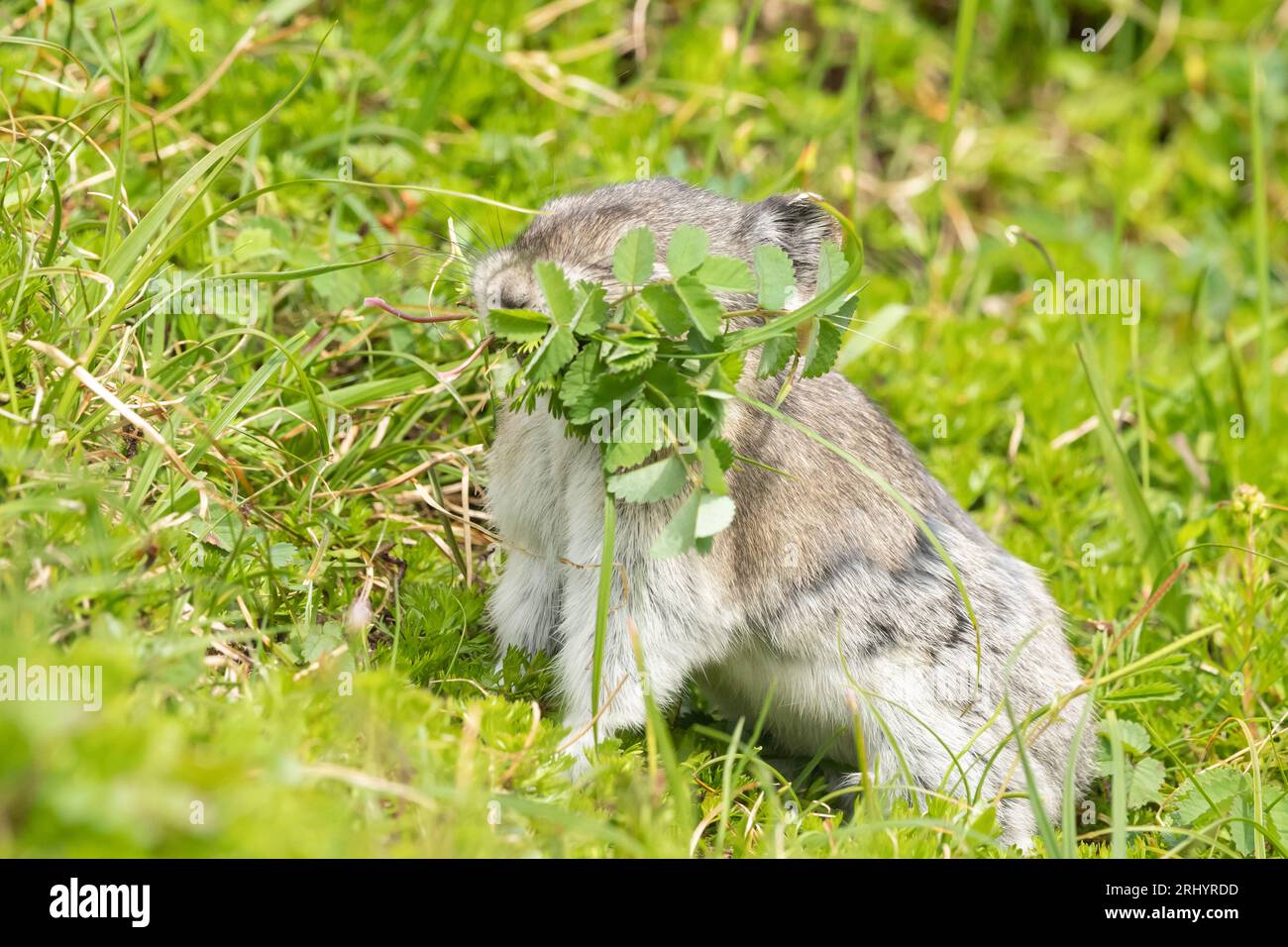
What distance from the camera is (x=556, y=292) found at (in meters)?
3.77

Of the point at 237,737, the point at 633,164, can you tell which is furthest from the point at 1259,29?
the point at 237,737

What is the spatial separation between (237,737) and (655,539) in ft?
5.08

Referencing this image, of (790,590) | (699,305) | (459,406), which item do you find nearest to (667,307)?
(699,305)

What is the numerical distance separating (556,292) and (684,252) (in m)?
0.41

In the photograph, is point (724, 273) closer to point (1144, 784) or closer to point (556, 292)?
point (556, 292)

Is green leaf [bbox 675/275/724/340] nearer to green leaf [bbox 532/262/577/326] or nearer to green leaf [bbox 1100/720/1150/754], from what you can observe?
green leaf [bbox 532/262/577/326]

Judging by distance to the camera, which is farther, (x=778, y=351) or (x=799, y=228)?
(x=799, y=228)

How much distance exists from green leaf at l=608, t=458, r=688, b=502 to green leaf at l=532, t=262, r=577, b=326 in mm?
517

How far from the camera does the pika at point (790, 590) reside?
14.2 feet

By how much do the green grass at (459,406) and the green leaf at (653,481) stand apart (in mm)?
692

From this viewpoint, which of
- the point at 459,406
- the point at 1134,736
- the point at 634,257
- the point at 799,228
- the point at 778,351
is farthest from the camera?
the point at 459,406

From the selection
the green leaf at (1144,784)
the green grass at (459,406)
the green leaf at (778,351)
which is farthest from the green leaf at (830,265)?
the green leaf at (1144,784)

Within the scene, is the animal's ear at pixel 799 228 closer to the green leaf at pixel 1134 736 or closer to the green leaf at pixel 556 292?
the green leaf at pixel 556 292

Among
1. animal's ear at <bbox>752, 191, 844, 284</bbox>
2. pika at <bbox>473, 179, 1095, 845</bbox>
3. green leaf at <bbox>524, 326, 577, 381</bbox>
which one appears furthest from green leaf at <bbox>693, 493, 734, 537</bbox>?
animal's ear at <bbox>752, 191, 844, 284</bbox>
